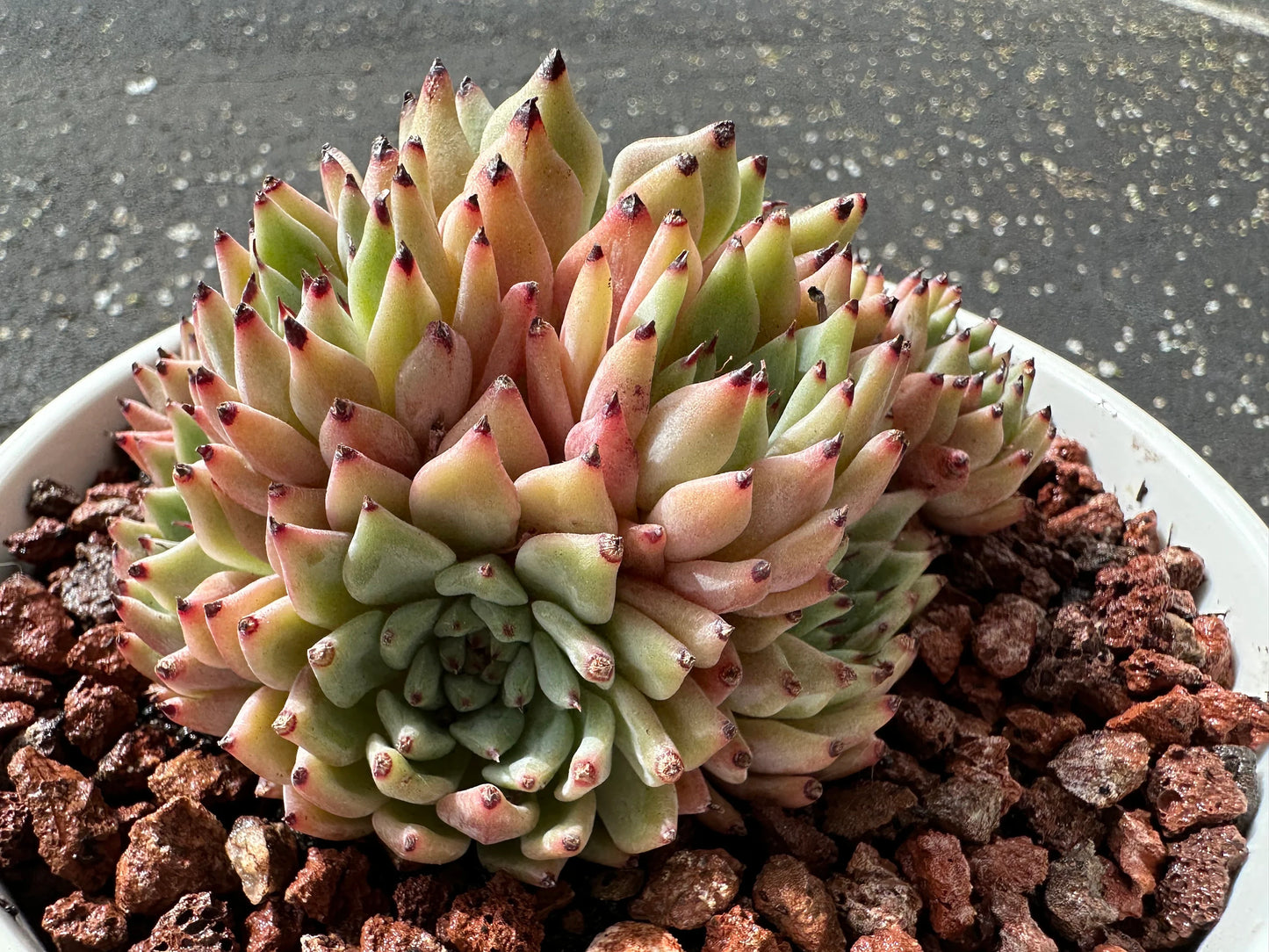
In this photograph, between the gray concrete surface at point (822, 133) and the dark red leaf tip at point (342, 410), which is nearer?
the dark red leaf tip at point (342, 410)

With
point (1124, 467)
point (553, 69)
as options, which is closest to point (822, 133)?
point (1124, 467)

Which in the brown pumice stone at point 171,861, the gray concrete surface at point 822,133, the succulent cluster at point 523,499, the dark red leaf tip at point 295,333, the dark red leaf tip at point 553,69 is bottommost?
the gray concrete surface at point 822,133

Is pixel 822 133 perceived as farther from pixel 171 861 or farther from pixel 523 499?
pixel 171 861

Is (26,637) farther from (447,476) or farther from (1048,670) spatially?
(1048,670)

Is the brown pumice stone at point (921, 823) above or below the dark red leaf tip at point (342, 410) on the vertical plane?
below

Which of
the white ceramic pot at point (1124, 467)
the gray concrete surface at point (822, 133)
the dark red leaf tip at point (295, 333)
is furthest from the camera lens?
the gray concrete surface at point (822, 133)

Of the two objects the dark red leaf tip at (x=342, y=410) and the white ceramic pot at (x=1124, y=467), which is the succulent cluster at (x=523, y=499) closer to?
the dark red leaf tip at (x=342, y=410)

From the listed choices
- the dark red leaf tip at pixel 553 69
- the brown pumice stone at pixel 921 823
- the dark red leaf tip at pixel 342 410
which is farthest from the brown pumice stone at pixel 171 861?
the dark red leaf tip at pixel 553 69

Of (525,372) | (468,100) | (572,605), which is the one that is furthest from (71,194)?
(572,605)
